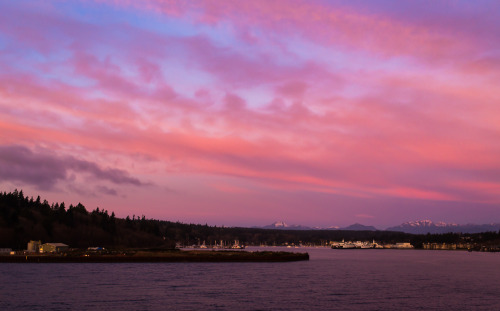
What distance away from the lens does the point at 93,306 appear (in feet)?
260

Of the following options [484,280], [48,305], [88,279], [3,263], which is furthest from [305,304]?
[3,263]

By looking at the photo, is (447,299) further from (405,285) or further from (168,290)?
(168,290)

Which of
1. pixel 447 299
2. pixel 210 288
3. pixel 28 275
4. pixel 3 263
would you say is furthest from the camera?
pixel 3 263

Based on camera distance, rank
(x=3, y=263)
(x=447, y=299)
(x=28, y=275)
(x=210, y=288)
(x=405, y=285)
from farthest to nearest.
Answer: (x=3, y=263)
(x=28, y=275)
(x=405, y=285)
(x=210, y=288)
(x=447, y=299)

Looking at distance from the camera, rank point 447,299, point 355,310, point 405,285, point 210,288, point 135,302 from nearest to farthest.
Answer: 1. point 355,310
2. point 135,302
3. point 447,299
4. point 210,288
5. point 405,285

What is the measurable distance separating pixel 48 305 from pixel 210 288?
36.3 m

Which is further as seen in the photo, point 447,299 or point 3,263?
point 3,263

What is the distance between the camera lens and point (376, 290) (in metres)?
108

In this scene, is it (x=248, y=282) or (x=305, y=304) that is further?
(x=248, y=282)

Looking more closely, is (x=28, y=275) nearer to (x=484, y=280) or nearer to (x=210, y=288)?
(x=210, y=288)

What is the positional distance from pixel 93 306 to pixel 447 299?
212 feet

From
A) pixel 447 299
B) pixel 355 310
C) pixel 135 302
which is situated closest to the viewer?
pixel 355 310

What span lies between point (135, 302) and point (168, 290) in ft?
56.9

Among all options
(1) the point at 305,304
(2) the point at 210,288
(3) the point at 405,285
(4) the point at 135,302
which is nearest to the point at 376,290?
(3) the point at 405,285
